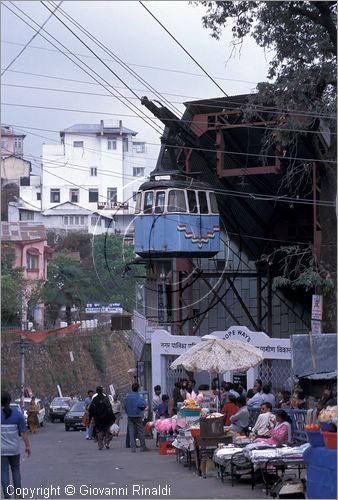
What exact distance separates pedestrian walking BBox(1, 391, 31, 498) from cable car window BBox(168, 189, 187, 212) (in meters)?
20.2

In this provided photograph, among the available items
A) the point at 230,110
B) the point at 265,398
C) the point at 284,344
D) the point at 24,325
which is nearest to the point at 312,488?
the point at 265,398

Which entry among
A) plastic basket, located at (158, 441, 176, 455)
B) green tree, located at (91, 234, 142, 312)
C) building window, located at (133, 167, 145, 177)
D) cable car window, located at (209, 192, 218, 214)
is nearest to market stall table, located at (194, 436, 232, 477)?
plastic basket, located at (158, 441, 176, 455)

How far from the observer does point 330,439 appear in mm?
12664

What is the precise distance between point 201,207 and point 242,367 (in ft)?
46.9

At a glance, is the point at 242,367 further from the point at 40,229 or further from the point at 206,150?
the point at 40,229

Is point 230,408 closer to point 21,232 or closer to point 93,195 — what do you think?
point 21,232

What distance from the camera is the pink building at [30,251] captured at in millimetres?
66625

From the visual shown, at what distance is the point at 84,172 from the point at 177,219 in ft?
215

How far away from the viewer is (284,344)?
27359 millimetres

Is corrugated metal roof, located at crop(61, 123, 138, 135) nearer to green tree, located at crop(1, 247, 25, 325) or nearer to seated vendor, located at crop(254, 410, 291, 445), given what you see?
green tree, located at crop(1, 247, 25, 325)

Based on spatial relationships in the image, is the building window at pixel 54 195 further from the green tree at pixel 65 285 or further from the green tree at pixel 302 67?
the green tree at pixel 302 67

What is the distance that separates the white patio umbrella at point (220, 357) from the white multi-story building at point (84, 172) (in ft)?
237

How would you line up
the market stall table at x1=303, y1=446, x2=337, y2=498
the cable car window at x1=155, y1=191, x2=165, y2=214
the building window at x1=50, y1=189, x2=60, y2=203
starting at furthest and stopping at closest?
the building window at x1=50, y1=189, x2=60, y2=203 → the cable car window at x1=155, y1=191, x2=165, y2=214 → the market stall table at x1=303, y1=446, x2=337, y2=498

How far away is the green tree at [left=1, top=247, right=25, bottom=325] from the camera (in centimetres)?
5432
